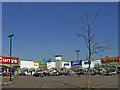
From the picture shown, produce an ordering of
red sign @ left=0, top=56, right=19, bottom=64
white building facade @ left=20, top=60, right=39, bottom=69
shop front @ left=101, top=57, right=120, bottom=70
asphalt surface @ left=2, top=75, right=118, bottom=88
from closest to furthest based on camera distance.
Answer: asphalt surface @ left=2, top=75, right=118, bottom=88 → red sign @ left=0, top=56, right=19, bottom=64 → white building facade @ left=20, top=60, right=39, bottom=69 → shop front @ left=101, top=57, right=120, bottom=70

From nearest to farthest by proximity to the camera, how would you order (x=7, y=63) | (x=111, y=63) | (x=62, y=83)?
(x=62, y=83), (x=7, y=63), (x=111, y=63)

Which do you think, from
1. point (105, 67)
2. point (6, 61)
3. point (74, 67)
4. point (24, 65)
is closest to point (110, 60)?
point (105, 67)

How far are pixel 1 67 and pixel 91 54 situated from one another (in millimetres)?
45636

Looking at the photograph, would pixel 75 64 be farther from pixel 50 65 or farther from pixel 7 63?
pixel 7 63

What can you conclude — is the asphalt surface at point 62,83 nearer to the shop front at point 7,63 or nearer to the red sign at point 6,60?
the red sign at point 6,60

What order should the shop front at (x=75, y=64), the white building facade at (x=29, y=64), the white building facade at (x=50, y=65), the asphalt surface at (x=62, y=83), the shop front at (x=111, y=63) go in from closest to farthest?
the asphalt surface at (x=62, y=83) < the white building facade at (x=29, y=64) < the shop front at (x=75, y=64) < the shop front at (x=111, y=63) < the white building facade at (x=50, y=65)

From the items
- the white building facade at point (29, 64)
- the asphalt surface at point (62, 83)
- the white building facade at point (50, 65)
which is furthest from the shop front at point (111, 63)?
the asphalt surface at point (62, 83)

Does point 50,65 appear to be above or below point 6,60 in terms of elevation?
below

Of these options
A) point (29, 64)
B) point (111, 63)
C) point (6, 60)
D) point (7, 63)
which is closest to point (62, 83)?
point (6, 60)

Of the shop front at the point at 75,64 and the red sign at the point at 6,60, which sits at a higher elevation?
the red sign at the point at 6,60

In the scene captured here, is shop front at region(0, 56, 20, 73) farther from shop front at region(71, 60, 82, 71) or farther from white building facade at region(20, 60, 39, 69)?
shop front at region(71, 60, 82, 71)

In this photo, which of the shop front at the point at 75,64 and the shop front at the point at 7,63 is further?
the shop front at the point at 75,64

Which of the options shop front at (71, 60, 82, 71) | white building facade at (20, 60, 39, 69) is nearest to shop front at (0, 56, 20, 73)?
white building facade at (20, 60, 39, 69)

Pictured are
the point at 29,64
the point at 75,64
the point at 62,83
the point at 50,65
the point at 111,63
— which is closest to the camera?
the point at 62,83
